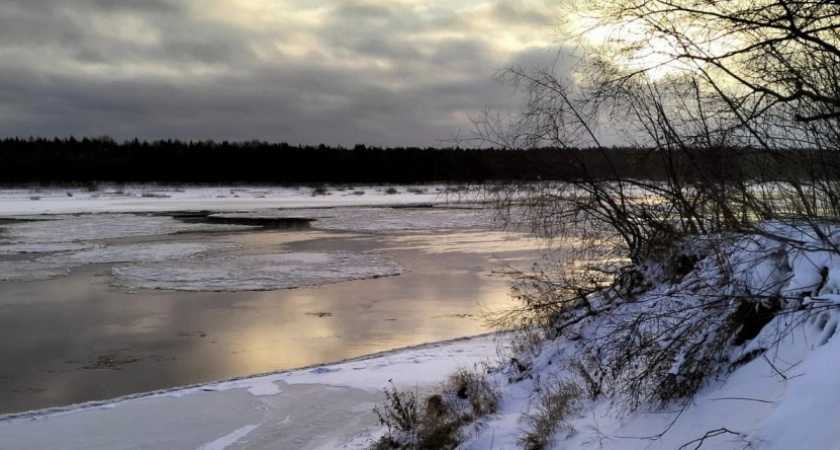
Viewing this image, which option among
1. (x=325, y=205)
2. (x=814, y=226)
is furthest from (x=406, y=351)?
(x=325, y=205)

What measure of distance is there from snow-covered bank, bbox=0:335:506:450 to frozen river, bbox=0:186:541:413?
0.70 meters

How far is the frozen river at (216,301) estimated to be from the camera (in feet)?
28.6

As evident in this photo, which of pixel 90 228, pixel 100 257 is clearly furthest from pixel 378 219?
pixel 100 257

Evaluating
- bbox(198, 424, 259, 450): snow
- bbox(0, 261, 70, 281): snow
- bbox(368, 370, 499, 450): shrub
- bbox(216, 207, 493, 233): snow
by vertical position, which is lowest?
bbox(198, 424, 259, 450): snow

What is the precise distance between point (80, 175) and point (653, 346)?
94.4 meters

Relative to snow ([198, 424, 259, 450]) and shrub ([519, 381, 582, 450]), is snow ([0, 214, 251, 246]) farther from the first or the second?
shrub ([519, 381, 582, 450])

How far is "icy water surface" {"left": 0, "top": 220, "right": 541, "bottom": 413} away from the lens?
8.35 m

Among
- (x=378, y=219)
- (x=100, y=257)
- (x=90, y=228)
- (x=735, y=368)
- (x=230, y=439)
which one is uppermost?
(x=735, y=368)

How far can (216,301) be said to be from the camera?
13.0 metres

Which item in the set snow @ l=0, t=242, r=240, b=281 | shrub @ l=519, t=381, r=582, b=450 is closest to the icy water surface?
snow @ l=0, t=242, r=240, b=281

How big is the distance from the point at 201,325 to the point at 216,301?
2.13m

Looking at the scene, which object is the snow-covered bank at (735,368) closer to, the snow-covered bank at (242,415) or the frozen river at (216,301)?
the snow-covered bank at (242,415)

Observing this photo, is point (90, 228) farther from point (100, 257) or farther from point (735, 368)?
point (735, 368)

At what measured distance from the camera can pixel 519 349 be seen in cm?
790
